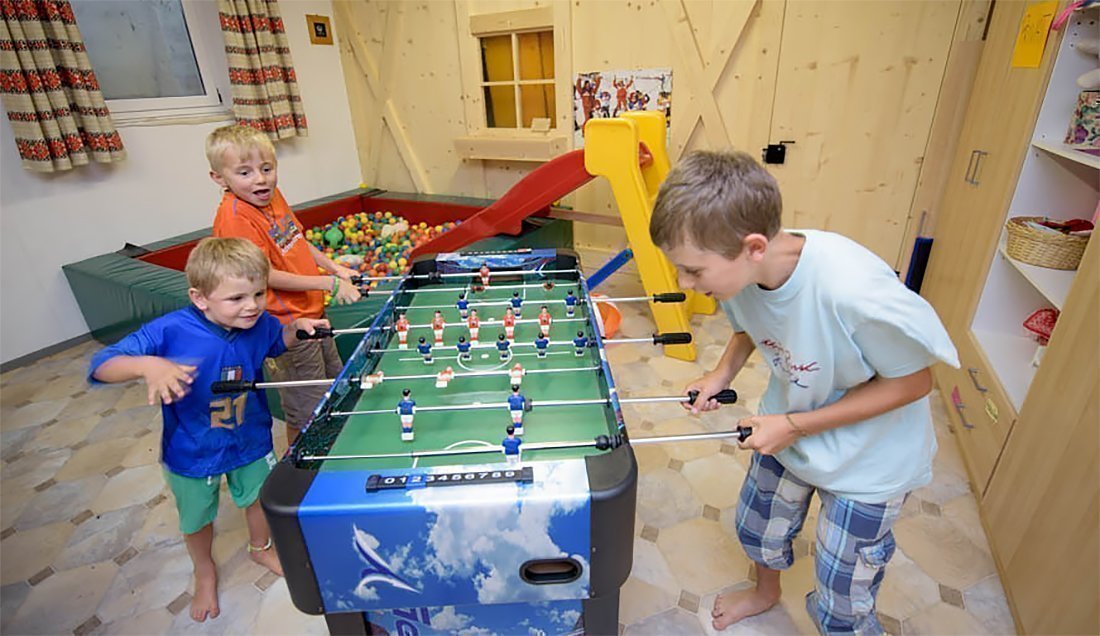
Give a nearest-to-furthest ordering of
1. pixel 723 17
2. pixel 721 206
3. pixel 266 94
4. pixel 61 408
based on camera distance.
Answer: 1. pixel 721 206
2. pixel 61 408
3. pixel 723 17
4. pixel 266 94

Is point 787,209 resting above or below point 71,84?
below

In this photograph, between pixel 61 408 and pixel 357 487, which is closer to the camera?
pixel 357 487

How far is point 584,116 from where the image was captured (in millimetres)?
3971

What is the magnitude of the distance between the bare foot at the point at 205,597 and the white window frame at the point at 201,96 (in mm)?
3087

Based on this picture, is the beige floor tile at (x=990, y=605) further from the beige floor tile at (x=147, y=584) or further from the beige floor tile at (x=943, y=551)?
the beige floor tile at (x=147, y=584)

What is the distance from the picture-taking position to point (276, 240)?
1844 mm

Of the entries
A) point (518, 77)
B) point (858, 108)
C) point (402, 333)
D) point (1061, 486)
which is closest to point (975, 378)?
point (1061, 486)

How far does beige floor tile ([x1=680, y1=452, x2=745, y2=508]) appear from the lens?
6.68ft

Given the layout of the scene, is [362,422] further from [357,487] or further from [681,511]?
[681,511]

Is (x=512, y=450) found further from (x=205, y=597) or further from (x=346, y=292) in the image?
(x=205, y=597)

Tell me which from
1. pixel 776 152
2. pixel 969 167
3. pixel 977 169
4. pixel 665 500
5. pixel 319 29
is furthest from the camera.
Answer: pixel 319 29

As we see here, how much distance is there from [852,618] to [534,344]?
1020 mm

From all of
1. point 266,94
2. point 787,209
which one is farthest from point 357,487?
point 266,94

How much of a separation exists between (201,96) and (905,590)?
4789 millimetres
